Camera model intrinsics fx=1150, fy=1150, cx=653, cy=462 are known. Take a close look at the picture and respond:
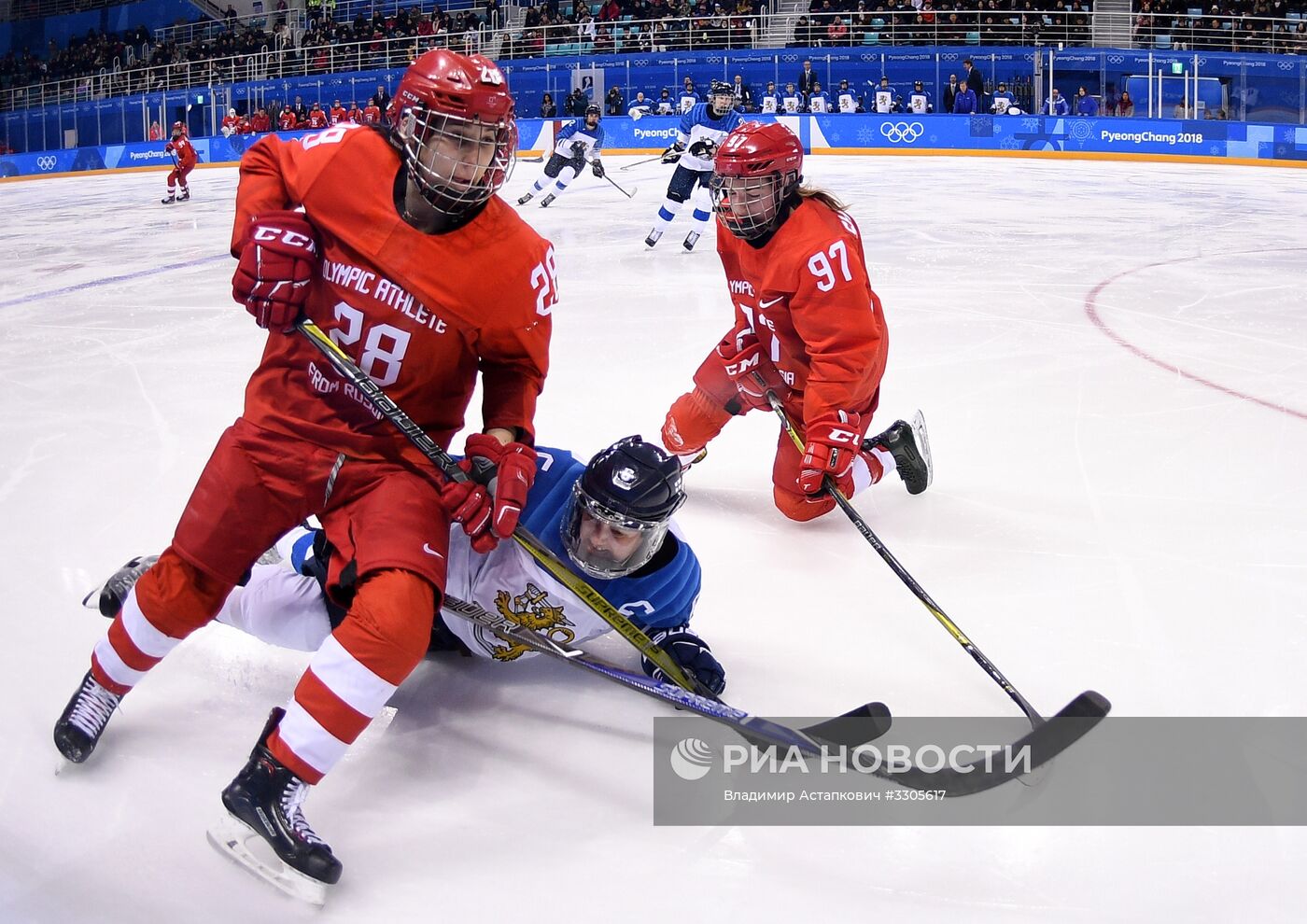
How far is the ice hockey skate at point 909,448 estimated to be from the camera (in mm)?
3516

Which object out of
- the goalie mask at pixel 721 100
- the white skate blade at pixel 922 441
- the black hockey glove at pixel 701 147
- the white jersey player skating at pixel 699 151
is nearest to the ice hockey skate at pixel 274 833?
the white skate blade at pixel 922 441

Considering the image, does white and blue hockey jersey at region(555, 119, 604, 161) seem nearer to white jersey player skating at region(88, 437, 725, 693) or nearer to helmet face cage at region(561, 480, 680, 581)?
white jersey player skating at region(88, 437, 725, 693)

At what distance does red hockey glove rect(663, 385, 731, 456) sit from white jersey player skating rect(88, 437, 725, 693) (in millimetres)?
1331

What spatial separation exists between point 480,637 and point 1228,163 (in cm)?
1689

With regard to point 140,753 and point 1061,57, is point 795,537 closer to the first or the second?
point 140,753

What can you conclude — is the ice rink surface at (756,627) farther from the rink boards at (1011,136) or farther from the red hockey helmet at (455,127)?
the rink boards at (1011,136)

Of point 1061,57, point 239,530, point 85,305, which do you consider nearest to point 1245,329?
point 239,530

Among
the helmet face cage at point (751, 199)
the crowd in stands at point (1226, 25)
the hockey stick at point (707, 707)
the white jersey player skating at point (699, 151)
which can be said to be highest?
the crowd in stands at point (1226, 25)

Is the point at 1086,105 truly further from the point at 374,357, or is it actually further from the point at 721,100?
the point at 374,357

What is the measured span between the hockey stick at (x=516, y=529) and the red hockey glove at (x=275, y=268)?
0.06 m

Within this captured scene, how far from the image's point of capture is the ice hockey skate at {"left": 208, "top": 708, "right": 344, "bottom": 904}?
5.72 ft

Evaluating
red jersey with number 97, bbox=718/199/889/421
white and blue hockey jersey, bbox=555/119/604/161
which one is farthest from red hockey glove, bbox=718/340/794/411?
white and blue hockey jersey, bbox=555/119/604/161

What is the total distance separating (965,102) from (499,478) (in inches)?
688

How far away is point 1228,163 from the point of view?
1620 cm
